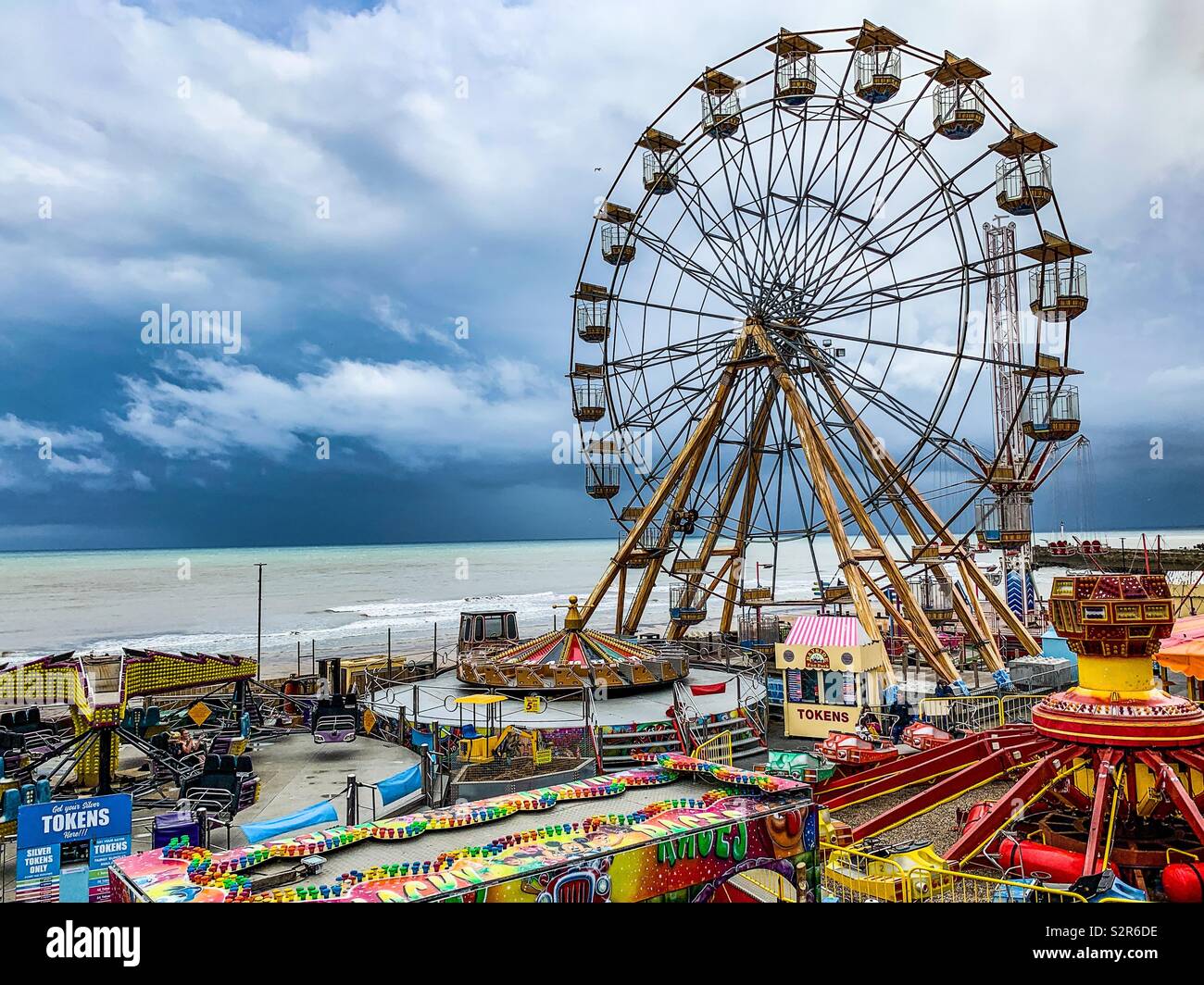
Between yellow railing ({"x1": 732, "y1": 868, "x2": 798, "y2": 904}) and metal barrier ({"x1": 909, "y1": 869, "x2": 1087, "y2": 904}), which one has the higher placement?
yellow railing ({"x1": 732, "y1": 868, "x2": 798, "y2": 904})

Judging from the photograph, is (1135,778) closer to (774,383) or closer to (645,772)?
(645,772)

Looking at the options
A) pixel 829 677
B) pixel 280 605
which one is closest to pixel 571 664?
pixel 829 677

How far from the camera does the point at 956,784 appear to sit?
12031 mm

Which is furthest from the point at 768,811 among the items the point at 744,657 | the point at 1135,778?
the point at 744,657

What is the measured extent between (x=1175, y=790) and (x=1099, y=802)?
0.86 meters

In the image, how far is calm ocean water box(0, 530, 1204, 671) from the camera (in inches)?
2111

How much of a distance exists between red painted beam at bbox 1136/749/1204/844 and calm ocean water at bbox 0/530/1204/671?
2189cm

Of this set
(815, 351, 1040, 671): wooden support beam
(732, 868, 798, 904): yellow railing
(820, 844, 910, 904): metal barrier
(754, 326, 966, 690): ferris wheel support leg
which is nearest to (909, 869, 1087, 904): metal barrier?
(820, 844, 910, 904): metal barrier

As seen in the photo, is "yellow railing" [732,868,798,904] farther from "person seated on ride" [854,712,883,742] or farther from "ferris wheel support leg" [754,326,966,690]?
"ferris wheel support leg" [754,326,966,690]

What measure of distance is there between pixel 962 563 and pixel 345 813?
1863cm

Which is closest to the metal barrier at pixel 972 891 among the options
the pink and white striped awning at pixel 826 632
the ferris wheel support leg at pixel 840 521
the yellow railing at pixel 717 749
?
the yellow railing at pixel 717 749

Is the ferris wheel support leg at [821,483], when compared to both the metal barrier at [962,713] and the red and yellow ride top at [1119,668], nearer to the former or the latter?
the metal barrier at [962,713]

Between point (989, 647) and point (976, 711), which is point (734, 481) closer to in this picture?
point (989, 647)

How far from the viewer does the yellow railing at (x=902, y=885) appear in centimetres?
884
